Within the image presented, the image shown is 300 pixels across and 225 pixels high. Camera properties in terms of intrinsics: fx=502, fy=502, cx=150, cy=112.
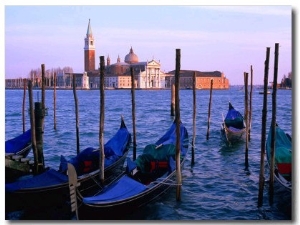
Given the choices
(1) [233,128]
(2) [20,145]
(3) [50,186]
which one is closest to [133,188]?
(3) [50,186]

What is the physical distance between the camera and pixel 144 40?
4.66 metres

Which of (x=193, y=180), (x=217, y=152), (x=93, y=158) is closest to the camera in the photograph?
(x=93, y=158)

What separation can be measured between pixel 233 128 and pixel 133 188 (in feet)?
18.3

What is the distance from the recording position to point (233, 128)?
32.2 ft

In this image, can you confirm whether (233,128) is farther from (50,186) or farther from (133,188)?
(50,186)

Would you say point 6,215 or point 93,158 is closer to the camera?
point 6,215

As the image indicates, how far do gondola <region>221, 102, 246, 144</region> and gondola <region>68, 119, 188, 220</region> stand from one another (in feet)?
10.4

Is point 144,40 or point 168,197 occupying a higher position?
point 144,40

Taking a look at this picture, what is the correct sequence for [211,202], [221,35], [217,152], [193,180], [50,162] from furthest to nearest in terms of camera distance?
[217,152] → [50,162] → [193,180] → [211,202] → [221,35]

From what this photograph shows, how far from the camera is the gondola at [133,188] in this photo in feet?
13.4

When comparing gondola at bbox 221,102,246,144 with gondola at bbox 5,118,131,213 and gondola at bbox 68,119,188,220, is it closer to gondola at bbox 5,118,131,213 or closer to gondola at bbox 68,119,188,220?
gondola at bbox 68,119,188,220

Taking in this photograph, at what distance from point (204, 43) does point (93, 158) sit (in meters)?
1.87
